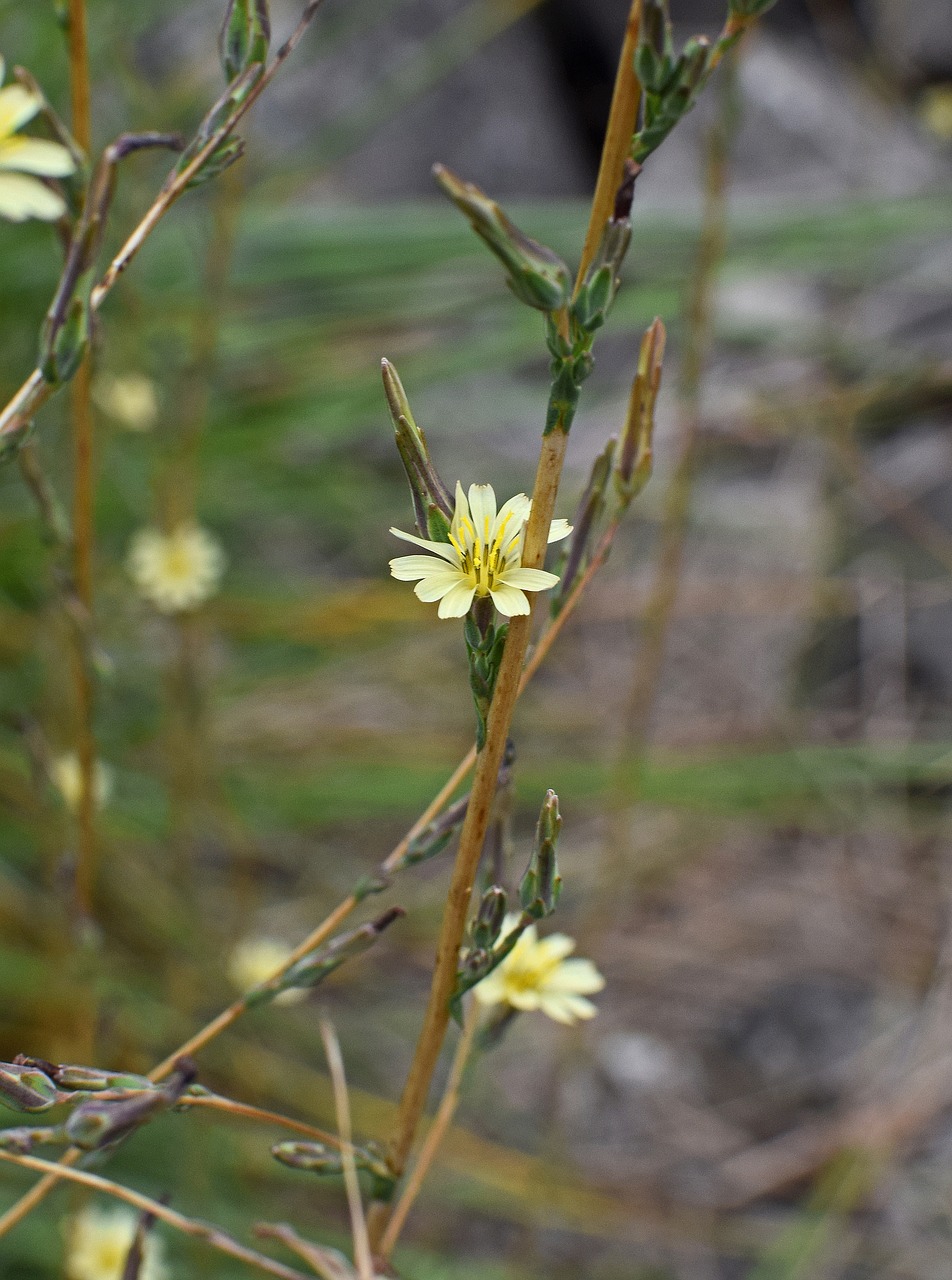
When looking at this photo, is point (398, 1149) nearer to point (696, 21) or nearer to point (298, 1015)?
point (298, 1015)

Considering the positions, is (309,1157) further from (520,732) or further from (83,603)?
(520,732)

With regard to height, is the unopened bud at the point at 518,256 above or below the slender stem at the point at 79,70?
below

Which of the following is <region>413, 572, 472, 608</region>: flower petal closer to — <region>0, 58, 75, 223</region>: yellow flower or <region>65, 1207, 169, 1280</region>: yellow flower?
<region>0, 58, 75, 223</region>: yellow flower

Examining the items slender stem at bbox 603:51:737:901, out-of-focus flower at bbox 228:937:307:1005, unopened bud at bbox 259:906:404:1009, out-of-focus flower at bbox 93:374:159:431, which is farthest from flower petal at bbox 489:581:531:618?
out-of-focus flower at bbox 93:374:159:431

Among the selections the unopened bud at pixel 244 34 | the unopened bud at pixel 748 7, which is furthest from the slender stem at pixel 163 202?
the unopened bud at pixel 748 7

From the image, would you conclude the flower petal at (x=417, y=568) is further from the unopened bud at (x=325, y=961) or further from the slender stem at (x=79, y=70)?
the slender stem at (x=79, y=70)

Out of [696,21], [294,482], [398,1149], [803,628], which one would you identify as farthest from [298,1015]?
[696,21]
